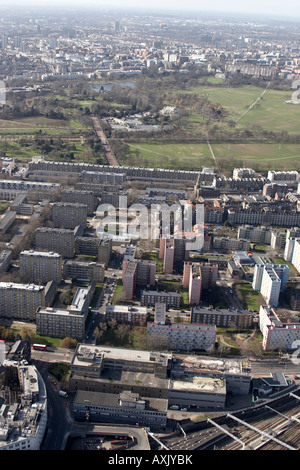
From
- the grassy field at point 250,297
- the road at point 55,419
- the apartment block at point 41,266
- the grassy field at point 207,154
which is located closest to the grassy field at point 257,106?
the grassy field at point 207,154

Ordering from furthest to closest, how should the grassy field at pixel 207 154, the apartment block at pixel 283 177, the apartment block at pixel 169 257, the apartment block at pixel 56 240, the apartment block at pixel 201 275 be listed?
the grassy field at pixel 207 154, the apartment block at pixel 283 177, the apartment block at pixel 56 240, the apartment block at pixel 169 257, the apartment block at pixel 201 275

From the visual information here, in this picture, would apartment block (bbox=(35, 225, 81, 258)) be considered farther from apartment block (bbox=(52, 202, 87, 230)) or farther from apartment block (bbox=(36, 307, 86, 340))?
apartment block (bbox=(36, 307, 86, 340))

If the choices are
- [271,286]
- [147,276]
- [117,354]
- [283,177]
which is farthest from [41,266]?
[283,177]

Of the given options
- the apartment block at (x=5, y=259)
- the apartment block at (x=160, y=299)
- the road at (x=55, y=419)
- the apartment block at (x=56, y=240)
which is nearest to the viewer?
the road at (x=55, y=419)

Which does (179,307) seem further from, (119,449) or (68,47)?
(68,47)

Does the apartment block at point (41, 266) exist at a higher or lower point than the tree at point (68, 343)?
higher

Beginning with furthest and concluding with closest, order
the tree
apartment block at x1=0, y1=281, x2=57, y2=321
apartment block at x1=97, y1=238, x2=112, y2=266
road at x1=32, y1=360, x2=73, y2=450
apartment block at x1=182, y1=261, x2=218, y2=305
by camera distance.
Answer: apartment block at x1=97, y1=238, x2=112, y2=266, apartment block at x1=182, y1=261, x2=218, y2=305, apartment block at x1=0, y1=281, x2=57, y2=321, the tree, road at x1=32, y1=360, x2=73, y2=450

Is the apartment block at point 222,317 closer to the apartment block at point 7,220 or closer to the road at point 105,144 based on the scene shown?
the apartment block at point 7,220

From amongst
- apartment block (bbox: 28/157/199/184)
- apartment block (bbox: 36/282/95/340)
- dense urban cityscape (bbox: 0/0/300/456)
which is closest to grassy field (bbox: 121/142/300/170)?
dense urban cityscape (bbox: 0/0/300/456)
